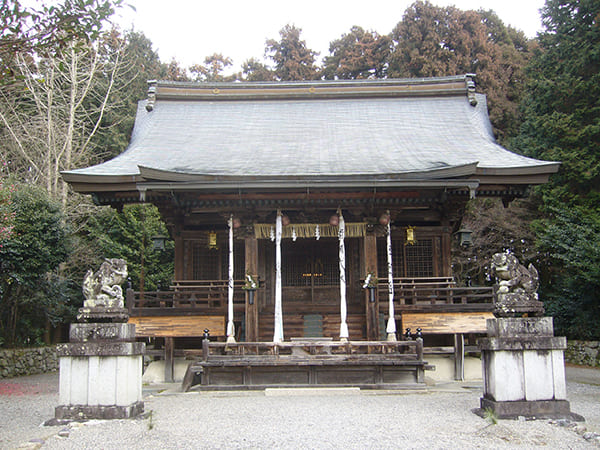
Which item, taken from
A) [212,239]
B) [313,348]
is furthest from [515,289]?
[212,239]

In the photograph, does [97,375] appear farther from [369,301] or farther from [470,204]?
[470,204]

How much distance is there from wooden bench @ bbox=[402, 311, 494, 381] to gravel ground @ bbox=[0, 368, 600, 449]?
245 cm

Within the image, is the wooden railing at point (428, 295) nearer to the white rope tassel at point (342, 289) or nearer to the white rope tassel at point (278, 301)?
the white rope tassel at point (342, 289)

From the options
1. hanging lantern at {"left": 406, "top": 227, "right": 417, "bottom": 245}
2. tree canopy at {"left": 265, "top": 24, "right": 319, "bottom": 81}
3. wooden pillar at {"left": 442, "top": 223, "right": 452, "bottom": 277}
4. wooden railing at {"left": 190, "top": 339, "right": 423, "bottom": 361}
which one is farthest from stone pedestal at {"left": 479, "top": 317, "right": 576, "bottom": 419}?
tree canopy at {"left": 265, "top": 24, "right": 319, "bottom": 81}

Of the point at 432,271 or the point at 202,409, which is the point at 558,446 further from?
the point at 432,271

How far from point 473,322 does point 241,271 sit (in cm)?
605

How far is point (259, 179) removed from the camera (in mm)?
11461

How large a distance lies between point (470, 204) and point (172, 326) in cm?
1388

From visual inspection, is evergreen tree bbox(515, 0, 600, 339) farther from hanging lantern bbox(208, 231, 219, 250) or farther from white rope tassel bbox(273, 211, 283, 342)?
hanging lantern bbox(208, 231, 219, 250)

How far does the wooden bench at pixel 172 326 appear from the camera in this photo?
12266 mm

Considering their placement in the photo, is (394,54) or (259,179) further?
(394,54)

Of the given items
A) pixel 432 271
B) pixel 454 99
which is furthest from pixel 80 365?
pixel 454 99

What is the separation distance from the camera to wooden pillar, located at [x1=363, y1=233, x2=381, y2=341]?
12.0 metres

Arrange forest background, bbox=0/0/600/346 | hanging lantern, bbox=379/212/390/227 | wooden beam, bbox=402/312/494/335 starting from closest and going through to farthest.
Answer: wooden beam, bbox=402/312/494/335, hanging lantern, bbox=379/212/390/227, forest background, bbox=0/0/600/346
